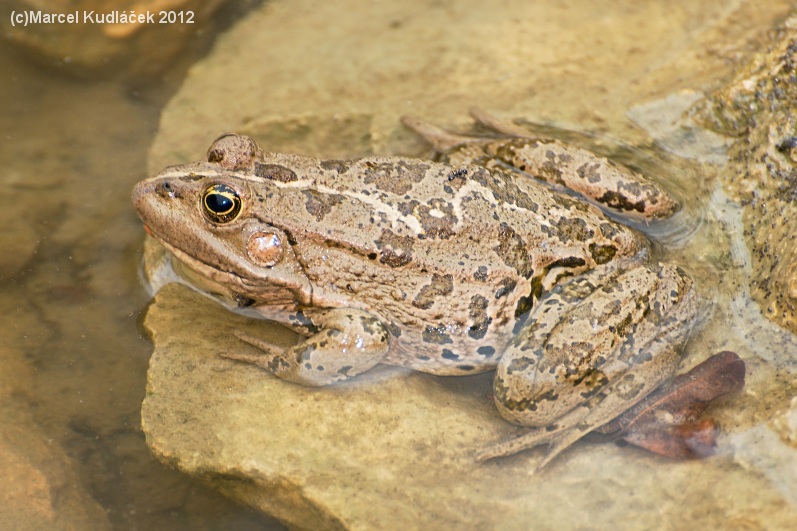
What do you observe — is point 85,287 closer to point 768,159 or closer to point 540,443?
point 540,443

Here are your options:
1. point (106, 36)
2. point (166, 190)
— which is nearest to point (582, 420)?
point (166, 190)

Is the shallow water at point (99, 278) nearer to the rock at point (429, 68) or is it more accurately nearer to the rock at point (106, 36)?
the rock at point (106, 36)

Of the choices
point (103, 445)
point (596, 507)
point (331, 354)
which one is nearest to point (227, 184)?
Answer: point (331, 354)

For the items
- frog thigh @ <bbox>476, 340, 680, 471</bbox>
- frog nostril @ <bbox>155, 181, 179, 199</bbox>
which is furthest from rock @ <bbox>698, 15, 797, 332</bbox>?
frog nostril @ <bbox>155, 181, 179, 199</bbox>

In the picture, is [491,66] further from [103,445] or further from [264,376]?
[103,445]

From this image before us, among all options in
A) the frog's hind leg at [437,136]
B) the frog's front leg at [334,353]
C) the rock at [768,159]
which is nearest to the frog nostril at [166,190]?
the frog's front leg at [334,353]

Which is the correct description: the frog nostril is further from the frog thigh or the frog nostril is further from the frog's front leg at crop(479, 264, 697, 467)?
the frog thigh
